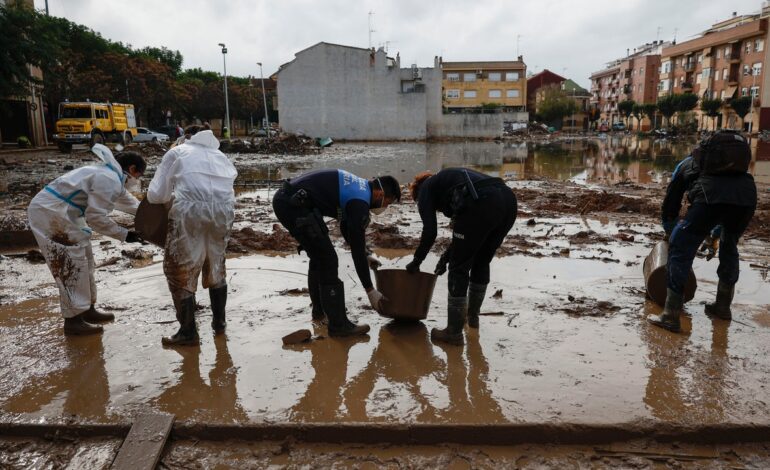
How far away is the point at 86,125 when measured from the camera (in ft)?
87.9

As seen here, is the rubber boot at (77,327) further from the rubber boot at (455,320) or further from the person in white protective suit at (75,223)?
the rubber boot at (455,320)

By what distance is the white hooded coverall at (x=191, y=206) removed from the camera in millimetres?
3869

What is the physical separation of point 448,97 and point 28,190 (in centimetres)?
6979

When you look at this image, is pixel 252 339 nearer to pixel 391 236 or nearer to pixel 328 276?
pixel 328 276

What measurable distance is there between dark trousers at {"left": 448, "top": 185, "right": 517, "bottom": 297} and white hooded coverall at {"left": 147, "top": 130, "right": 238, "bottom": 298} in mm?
1672

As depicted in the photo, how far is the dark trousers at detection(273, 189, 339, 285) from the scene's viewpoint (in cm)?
400

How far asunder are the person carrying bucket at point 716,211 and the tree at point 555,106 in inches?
2884

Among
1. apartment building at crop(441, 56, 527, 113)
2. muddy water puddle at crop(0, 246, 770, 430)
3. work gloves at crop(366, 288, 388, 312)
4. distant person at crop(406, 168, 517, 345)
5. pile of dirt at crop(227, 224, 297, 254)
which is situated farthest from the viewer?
apartment building at crop(441, 56, 527, 113)

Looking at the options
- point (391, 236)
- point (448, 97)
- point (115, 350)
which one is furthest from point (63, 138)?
point (448, 97)

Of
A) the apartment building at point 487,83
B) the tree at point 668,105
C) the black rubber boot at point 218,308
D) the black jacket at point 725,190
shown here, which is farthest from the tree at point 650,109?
the black rubber boot at point 218,308

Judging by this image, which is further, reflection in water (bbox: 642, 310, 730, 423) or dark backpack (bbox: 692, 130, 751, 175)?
dark backpack (bbox: 692, 130, 751, 175)

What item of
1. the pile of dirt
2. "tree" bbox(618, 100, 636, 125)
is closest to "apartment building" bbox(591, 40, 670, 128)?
"tree" bbox(618, 100, 636, 125)

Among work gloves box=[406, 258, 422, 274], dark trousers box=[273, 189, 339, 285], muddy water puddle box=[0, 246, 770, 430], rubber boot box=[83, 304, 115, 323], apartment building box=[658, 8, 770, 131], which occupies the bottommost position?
muddy water puddle box=[0, 246, 770, 430]

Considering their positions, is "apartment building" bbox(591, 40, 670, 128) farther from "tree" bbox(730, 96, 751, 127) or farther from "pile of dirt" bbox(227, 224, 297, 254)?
"pile of dirt" bbox(227, 224, 297, 254)
